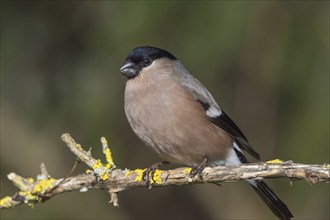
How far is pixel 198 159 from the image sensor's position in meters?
4.89

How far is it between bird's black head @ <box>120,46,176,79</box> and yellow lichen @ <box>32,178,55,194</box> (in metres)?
1.34

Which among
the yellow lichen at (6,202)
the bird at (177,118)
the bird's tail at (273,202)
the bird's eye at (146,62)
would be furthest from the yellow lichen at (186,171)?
the bird's eye at (146,62)

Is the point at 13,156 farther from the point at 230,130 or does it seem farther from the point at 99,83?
the point at 230,130

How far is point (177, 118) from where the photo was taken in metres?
4.71

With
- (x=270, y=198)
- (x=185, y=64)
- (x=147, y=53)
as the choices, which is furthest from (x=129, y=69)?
(x=270, y=198)

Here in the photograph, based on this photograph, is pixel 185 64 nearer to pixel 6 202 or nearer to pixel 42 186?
pixel 42 186

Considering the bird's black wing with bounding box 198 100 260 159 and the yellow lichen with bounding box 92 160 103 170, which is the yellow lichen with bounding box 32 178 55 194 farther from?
the bird's black wing with bounding box 198 100 260 159

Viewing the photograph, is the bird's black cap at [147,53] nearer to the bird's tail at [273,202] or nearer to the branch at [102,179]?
the branch at [102,179]

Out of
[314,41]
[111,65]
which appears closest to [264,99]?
[314,41]

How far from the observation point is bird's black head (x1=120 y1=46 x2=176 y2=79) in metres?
5.10

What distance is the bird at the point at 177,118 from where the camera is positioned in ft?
15.5

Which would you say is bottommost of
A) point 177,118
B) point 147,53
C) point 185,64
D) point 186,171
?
point 186,171

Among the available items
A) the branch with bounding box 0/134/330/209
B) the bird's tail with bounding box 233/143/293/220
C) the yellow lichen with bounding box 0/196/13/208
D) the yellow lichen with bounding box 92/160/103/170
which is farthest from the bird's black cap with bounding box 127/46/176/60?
the yellow lichen with bounding box 0/196/13/208

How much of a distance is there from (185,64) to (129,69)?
827mm
